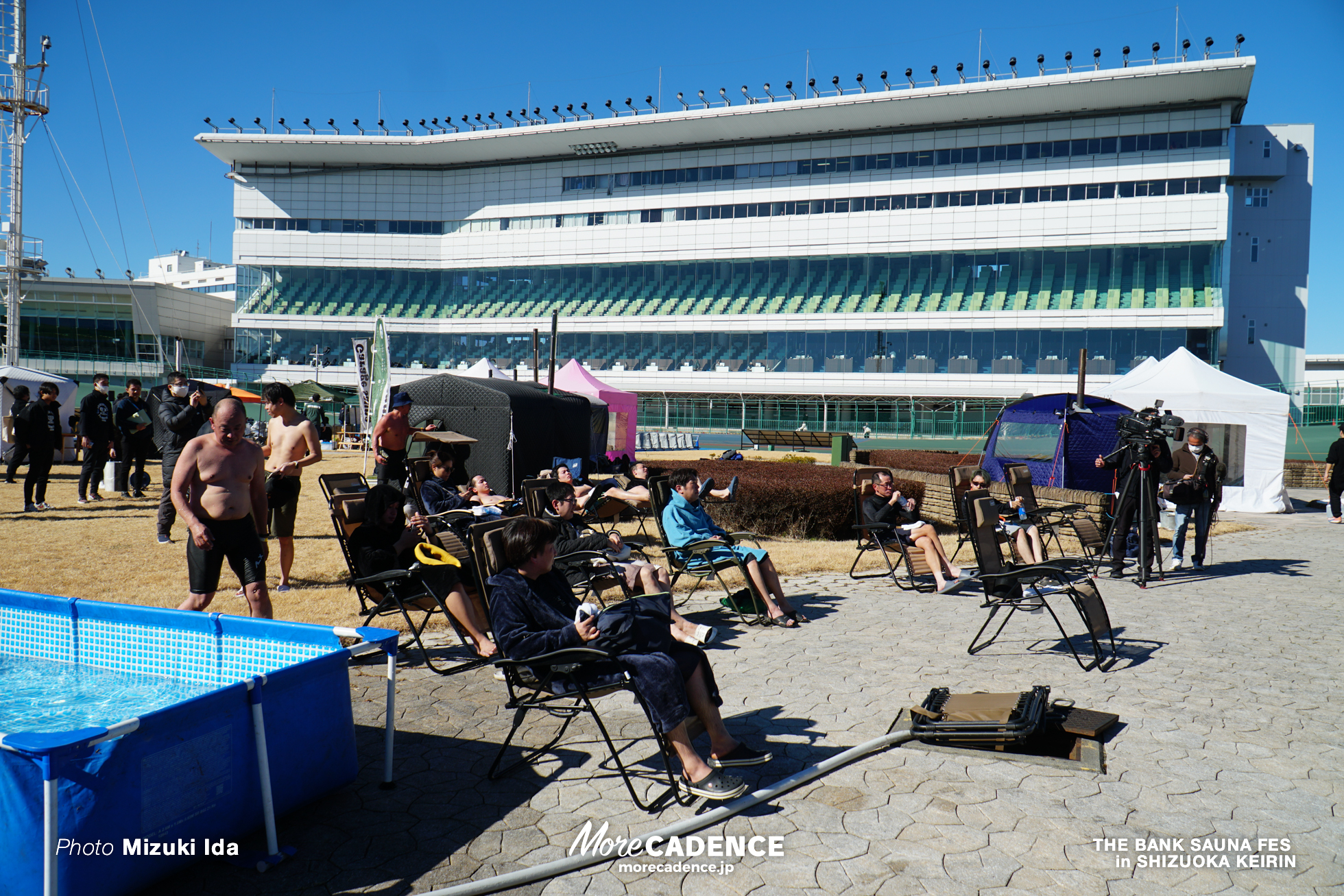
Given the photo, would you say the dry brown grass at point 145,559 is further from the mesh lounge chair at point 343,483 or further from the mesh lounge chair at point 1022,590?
the mesh lounge chair at point 1022,590

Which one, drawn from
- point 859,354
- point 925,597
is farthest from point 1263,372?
point 925,597

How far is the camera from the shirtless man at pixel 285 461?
7344mm

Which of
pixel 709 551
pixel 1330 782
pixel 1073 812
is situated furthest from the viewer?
pixel 709 551

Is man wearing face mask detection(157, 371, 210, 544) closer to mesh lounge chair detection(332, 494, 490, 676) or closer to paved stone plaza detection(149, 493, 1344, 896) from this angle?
mesh lounge chair detection(332, 494, 490, 676)

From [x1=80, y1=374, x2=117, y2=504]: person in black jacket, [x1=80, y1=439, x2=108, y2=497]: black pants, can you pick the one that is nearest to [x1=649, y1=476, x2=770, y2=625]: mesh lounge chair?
[x1=80, y1=374, x2=117, y2=504]: person in black jacket

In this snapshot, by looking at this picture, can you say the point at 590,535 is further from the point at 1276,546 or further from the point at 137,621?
the point at 1276,546

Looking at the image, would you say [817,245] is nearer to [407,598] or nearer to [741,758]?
[407,598]

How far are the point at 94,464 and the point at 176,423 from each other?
770 cm

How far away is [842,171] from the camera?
147ft

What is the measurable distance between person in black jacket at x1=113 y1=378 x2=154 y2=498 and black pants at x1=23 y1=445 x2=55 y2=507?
1378 mm

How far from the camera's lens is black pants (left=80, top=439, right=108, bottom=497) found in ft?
42.6

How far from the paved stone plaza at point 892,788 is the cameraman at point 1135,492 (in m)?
2.74

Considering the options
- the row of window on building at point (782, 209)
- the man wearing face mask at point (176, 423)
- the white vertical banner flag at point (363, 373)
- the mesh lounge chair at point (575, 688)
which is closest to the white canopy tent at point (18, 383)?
the white vertical banner flag at point (363, 373)

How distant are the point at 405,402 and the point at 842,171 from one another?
40.2 meters
